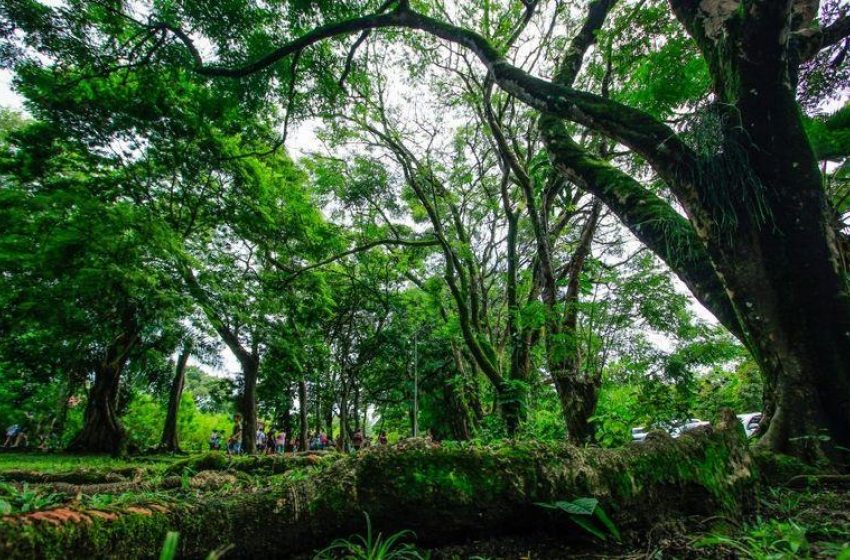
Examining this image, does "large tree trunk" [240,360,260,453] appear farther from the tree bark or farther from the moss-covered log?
the moss-covered log

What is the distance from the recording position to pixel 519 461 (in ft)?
5.73

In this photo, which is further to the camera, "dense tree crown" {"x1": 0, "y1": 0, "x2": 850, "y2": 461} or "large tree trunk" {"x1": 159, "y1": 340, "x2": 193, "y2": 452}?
"large tree trunk" {"x1": 159, "y1": 340, "x2": 193, "y2": 452}

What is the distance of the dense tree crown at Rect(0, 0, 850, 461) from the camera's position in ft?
9.04

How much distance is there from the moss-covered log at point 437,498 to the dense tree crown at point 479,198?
158 centimetres

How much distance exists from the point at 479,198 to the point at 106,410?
15.4 metres

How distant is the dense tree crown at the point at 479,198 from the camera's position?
9.04ft

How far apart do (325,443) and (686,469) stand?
20073mm

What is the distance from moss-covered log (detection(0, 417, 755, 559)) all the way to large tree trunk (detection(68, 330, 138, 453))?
1444 centimetres

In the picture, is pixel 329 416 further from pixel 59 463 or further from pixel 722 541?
pixel 722 541

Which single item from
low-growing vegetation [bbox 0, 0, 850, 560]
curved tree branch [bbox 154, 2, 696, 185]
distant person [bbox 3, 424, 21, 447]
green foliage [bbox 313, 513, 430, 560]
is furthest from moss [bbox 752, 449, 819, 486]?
distant person [bbox 3, 424, 21, 447]

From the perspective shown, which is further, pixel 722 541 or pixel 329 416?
pixel 329 416

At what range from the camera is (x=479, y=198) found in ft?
44.8

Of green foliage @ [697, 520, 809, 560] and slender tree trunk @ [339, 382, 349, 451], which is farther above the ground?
slender tree trunk @ [339, 382, 349, 451]

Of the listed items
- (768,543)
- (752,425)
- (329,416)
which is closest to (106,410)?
(329,416)
